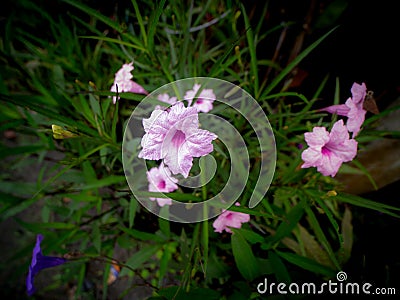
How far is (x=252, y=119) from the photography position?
908mm

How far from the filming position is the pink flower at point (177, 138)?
0.47 metres

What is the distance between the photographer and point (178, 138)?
1.69 feet

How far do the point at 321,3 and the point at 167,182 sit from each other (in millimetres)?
927

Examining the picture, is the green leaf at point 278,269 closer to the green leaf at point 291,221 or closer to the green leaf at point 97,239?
the green leaf at point 291,221

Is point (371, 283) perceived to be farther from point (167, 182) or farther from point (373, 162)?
point (167, 182)

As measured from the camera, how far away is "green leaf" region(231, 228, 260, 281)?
2.43ft

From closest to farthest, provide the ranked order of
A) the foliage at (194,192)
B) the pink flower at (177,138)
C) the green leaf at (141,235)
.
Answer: the pink flower at (177,138), the foliage at (194,192), the green leaf at (141,235)

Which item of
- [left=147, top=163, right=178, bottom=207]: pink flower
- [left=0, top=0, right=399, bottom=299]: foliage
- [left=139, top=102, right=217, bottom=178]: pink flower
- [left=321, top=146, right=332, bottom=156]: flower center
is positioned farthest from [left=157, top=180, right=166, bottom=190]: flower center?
[left=321, top=146, right=332, bottom=156]: flower center

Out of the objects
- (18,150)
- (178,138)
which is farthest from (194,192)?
(18,150)

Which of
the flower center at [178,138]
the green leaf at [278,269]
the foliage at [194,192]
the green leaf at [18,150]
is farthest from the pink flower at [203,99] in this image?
the green leaf at [18,150]

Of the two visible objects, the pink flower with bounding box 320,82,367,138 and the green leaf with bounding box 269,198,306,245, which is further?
the green leaf with bounding box 269,198,306,245

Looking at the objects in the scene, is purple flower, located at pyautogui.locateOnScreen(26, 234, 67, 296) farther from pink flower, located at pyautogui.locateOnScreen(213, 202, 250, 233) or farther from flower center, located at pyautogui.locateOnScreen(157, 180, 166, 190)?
pink flower, located at pyautogui.locateOnScreen(213, 202, 250, 233)

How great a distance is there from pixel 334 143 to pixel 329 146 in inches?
0.8

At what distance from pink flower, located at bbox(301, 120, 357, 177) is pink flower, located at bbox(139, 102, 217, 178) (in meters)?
0.28
